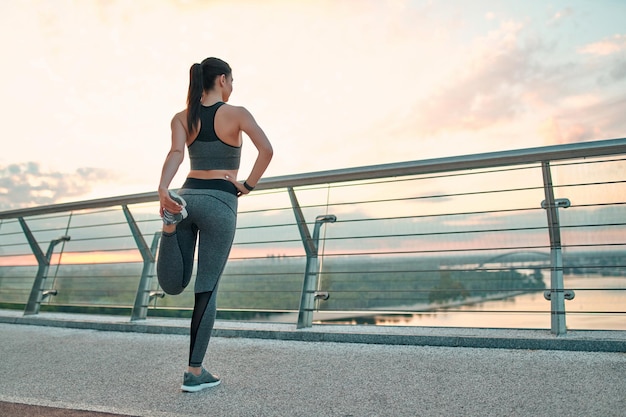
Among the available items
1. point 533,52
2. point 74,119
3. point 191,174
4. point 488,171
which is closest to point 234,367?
point 191,174

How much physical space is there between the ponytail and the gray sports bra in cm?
3

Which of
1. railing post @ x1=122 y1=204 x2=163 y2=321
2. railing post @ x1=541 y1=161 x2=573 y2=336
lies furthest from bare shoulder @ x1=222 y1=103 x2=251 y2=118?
railing post @ x1=122 y1=204 x2=163 y2=321

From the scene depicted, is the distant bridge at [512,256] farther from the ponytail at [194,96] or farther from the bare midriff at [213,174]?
the ponytail at [194,96]

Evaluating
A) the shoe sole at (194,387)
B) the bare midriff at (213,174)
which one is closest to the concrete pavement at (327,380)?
the shoe sole at (194,387)

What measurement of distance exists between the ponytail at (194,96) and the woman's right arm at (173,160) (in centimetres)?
6

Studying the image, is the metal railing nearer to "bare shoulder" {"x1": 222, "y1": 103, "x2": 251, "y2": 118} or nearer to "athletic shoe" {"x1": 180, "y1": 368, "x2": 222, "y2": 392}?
"athletic shoe" {"x1": 180, "y1": 368, "x2": 222, "y2": 392}

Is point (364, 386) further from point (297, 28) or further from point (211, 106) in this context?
point (297, 28)

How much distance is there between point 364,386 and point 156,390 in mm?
1043

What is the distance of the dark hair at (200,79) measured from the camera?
2.65 metres

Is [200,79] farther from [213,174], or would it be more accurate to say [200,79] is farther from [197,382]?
[197,382]

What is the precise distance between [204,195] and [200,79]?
64 centimetres

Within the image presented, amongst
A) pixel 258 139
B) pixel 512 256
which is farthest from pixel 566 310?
pixel 258 139

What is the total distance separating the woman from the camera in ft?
8.33

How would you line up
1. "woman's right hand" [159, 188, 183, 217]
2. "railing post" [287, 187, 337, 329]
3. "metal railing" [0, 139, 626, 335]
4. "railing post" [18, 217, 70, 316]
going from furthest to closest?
"railing post" [18, 217, 70, 316] < "railing post" [287, 187, 337, 329] < "metal railing" [0, 139, 626, 335] < "woman's right hand" [159, 188, 183, 217]
